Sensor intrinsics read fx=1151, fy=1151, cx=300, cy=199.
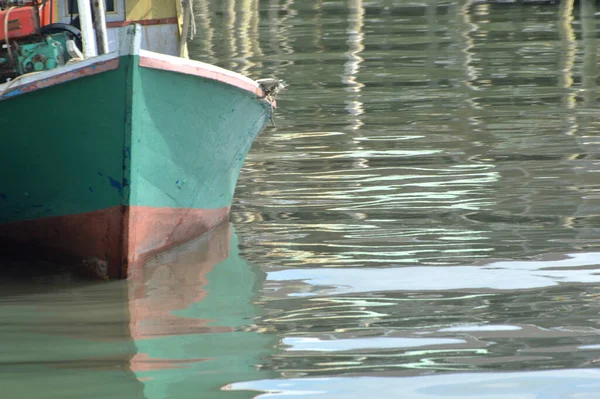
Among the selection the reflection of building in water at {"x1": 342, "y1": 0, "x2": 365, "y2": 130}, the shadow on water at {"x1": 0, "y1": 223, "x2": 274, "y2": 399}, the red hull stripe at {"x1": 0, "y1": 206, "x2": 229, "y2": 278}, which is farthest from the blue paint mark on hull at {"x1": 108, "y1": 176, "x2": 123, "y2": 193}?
the reflection of building in water at {"x1": 342, "y1": 0, "x2": 365, "y2": 130}

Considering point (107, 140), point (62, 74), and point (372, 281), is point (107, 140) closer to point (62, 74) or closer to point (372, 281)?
point (62, 74)

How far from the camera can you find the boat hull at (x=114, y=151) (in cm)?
616

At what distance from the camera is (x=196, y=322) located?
18.3ft

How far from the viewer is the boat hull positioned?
6156 millimetres

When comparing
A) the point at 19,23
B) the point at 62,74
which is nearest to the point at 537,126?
the point at 19,23

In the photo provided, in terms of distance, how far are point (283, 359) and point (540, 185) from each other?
12.9 ft

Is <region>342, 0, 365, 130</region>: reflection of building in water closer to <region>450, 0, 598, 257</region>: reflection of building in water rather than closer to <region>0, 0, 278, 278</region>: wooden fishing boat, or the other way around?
<region>450, 0, 598, 257</region>: reflection of building in water

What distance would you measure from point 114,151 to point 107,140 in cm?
7

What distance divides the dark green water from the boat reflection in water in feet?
0.04

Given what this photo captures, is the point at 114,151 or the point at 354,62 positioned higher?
the point at 114,151

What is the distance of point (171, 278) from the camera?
257 inches

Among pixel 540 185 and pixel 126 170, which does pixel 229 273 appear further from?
pixel 540 185

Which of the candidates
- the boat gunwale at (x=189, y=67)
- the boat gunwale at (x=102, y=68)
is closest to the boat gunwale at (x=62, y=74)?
the boat gunwale at (x=102, y=68)

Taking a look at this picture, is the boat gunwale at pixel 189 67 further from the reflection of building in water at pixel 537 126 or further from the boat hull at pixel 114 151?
the reflection of building in water at pixel 537 126
